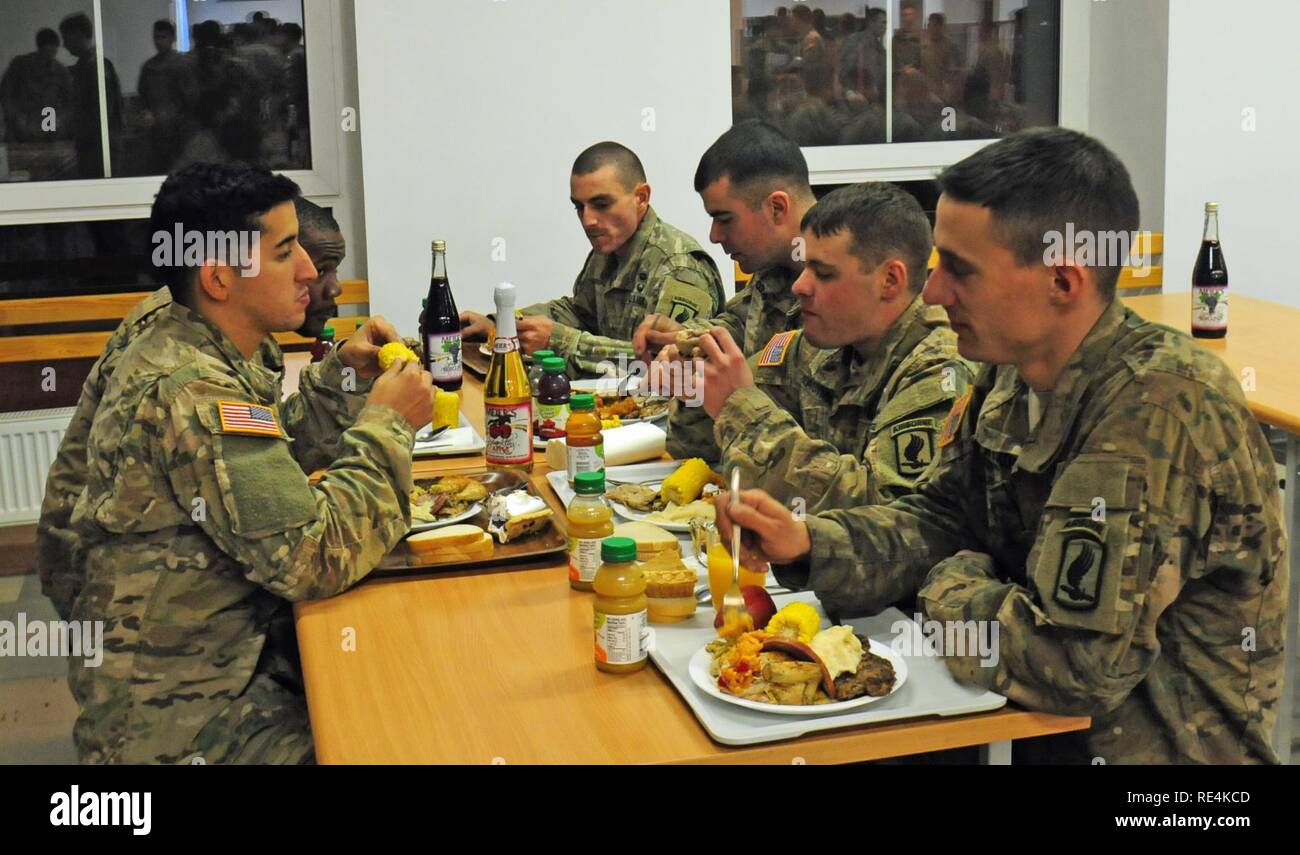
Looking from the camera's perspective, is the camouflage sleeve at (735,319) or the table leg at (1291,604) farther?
the camouflage sleeve at (735,319)

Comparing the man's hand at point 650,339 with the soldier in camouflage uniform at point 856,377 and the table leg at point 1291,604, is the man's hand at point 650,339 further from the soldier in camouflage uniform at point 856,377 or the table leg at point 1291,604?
the table leg at point 1291,604

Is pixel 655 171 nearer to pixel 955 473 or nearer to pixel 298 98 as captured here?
pixel 298 98

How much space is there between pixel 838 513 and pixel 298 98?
368cm

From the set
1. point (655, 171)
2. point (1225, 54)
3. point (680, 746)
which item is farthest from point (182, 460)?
point (1225, 54)

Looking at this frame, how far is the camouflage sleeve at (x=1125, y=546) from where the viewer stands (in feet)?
5.30

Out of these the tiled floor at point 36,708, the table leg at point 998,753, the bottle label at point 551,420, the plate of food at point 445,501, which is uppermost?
the bottle label at point 551,420

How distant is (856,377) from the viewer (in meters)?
2.57

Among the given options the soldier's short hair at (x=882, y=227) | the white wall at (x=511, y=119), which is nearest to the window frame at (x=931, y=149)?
the white wall at (x=511, y=119)

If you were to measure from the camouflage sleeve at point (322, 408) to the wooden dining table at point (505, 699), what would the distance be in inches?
33.0

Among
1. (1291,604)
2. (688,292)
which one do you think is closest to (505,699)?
(1291,604)

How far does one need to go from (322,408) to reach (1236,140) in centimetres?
399

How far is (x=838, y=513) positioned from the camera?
6.70ft

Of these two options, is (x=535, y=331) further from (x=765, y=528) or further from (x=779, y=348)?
(x=765, y=528)

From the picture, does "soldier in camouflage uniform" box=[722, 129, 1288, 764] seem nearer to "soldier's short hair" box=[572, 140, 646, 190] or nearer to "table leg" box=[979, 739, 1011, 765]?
"table leg" box=[979, 739, 1011, 765]
